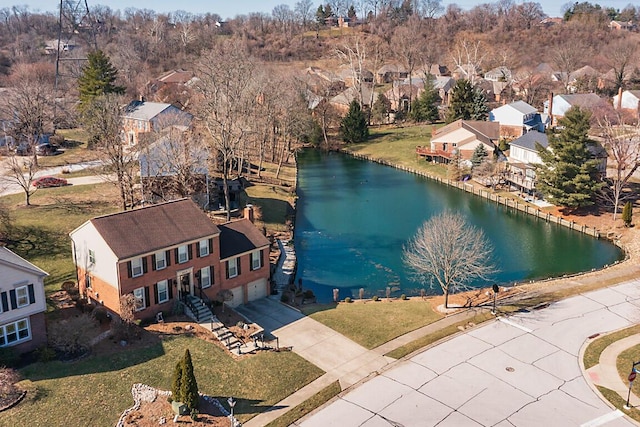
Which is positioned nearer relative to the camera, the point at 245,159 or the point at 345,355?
the point at 345,355

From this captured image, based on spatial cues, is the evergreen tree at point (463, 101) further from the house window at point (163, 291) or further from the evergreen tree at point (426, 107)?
the house window at point (163, 291)

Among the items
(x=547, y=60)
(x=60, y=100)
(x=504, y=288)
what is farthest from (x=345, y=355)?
(x=547, y=60)

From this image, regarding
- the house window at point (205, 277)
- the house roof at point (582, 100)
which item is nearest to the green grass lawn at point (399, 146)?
the house roof at point (582, 100)

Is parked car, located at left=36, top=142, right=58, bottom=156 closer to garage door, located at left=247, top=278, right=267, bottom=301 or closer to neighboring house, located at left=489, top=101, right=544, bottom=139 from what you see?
garage door, located at left=247, top=278, right=267, bottom=301

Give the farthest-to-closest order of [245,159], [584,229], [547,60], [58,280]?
1. [547,60]
2. [245,159]
3. [584,229]
4. [58,280]

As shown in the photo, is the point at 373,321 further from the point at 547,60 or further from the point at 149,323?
the point at 547,60

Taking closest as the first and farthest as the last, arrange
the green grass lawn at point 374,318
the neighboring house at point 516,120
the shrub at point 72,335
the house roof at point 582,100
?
1. the shrub at point 72,335
2. the green grass lawn at point 374,318
3. the neighboring house at point 516,120
4. the house roof at point 582,100

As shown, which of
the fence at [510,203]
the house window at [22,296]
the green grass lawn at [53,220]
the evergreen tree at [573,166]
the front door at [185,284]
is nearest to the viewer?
the house window at [22,296]
